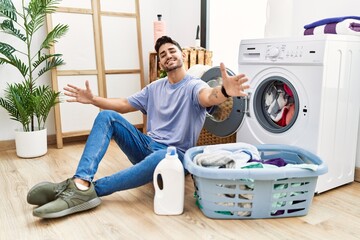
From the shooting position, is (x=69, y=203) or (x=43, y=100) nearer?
(x=69, y=203)

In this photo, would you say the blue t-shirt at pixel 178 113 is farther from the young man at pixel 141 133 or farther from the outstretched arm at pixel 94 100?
the outstretched arm at pixel 94 100

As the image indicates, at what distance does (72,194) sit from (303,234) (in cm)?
107

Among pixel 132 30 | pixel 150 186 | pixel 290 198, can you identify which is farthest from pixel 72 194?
pixel 132 30

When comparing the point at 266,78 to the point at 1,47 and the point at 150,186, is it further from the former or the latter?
the point at 1,47

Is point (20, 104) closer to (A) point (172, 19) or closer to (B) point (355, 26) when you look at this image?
(A) point (172, 19)

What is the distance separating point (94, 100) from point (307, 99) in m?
1.22

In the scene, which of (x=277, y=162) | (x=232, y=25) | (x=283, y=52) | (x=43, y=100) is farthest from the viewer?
(x=232, y=25)

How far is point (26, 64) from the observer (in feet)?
9.66

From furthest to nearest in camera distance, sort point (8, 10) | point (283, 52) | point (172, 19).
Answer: point (172, 19) → point (8, 10) → point (283, 52)

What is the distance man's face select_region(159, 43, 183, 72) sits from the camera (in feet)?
6.10

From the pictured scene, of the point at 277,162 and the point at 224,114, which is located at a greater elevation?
the point at 224,114

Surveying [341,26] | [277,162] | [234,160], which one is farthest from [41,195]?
[341,26]

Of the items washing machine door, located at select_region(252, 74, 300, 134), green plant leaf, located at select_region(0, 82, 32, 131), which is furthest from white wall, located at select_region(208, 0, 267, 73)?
green plant leaf, located at select_region(0, 82, 32, 131)

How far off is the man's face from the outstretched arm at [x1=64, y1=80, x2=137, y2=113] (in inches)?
15.6
